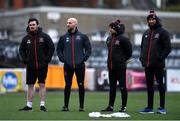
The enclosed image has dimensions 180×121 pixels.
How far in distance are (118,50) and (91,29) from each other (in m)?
27.9

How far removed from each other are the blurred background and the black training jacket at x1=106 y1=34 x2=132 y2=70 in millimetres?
11887

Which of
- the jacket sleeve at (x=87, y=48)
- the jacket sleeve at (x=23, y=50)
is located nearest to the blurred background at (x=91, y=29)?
the jacket sleeve at (x=23, y=50)

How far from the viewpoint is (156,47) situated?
16.3 meters

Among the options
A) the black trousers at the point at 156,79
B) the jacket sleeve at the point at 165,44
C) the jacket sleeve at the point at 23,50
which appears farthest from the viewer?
the jacket sleeve at the point at 23,50

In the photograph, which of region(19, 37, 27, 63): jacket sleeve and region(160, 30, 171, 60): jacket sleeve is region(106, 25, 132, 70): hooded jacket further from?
region(19, 37, 27, 63): jacket sleeve

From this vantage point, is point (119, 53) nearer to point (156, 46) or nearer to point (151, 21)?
point (156, 46)

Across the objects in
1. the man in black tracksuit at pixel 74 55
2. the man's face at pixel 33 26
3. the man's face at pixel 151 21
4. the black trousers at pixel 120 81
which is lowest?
the black trousers at pixel 120 81

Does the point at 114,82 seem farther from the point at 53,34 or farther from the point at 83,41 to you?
the point at 53,34

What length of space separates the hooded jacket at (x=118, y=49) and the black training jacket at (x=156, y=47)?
527 millimetres

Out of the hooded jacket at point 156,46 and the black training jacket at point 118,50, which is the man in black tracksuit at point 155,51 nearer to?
the hooded jacket at point 156,46

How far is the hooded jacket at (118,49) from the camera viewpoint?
16.7m

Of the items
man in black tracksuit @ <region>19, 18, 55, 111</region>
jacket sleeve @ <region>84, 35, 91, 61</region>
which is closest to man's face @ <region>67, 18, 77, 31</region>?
jacket sleeve @ <region>84, 35, 91, 61</region>

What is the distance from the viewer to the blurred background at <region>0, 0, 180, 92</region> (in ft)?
99.9

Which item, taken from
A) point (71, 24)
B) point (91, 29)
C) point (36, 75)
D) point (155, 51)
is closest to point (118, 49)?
point (155, 51)
